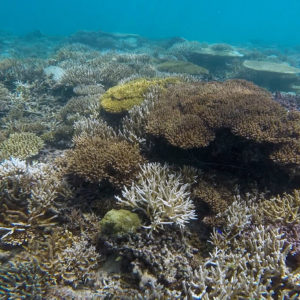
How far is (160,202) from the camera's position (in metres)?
3.41

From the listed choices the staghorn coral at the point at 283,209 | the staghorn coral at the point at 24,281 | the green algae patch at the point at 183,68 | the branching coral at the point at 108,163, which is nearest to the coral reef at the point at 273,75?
the green algae patch at the point at 183,68

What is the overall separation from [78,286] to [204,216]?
2.19 metres

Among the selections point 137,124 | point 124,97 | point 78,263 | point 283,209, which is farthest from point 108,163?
point 283,209

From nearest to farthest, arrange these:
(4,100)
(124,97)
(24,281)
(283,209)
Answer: (24,281), (283,209), (124,97), (4,100)

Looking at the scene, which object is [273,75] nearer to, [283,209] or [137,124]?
[137,124]

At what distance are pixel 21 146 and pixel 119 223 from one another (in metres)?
4.32

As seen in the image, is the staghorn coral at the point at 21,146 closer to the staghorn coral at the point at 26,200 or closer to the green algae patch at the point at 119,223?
the staghorn coral at the point at 26,200

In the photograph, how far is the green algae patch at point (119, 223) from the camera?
3238 mm

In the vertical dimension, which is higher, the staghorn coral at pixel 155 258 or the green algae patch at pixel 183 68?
the green algae patch at pixel 183 68

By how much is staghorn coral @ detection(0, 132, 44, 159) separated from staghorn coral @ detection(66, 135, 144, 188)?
7.83 ft

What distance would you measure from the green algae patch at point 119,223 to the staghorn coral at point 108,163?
0.65 meters

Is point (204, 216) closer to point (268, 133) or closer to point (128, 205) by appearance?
point (128, 205)

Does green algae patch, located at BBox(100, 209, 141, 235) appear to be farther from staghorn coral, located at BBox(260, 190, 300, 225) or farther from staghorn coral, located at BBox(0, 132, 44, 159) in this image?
staghorn coral, located at BBox(0, 132, 44, 159)

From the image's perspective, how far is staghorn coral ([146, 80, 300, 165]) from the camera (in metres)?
3.83
